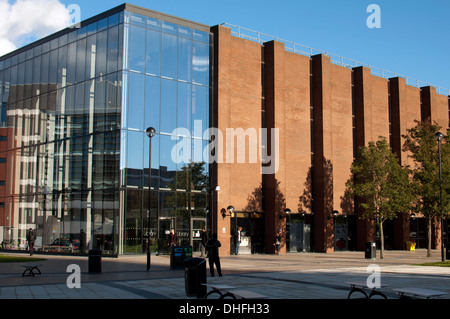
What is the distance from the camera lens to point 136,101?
118 ft

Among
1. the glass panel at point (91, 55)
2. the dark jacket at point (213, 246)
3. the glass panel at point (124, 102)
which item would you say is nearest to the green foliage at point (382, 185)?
the glass panel at point (124, 102)

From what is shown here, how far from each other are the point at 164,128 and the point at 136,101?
109 inches

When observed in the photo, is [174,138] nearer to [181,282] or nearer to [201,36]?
Answer: [201,36]

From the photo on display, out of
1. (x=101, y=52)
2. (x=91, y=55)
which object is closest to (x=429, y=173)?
(x=101, y=52)

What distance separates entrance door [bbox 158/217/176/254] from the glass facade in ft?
0.24

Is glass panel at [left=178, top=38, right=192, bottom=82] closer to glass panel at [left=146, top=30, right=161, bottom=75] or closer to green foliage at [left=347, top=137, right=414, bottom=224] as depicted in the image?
glass panel at [left=146, top=30, right=161, bottom=75]

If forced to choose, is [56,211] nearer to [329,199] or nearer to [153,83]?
[153,83]

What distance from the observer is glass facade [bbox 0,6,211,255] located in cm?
3544

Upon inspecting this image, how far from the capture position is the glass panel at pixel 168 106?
3734 cm

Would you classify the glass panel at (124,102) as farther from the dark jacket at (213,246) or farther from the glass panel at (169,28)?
the dark jacket at (213,246)

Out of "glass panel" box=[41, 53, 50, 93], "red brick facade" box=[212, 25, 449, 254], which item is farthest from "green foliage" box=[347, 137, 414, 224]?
"glass panel" box=[41, 53, 50, 93]
